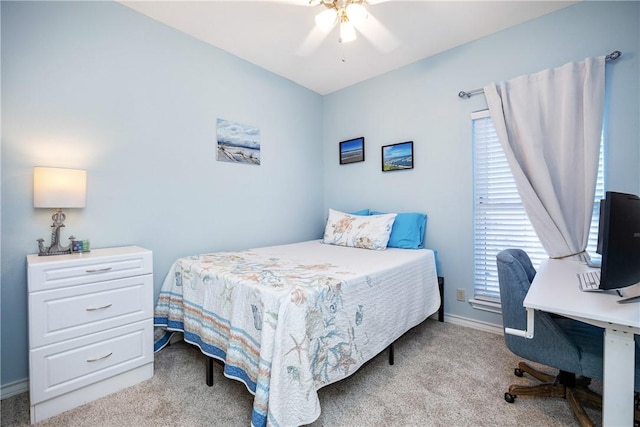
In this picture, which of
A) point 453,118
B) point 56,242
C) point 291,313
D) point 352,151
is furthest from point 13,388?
point 453,118

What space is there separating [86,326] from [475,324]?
9.78ft

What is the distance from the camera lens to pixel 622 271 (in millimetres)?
1137

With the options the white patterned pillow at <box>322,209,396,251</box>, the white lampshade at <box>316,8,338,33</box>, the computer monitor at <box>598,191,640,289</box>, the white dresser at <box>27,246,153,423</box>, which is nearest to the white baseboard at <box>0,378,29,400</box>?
the white dresser at <box>27,246,153,423</box>

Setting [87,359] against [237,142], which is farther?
[237,142]

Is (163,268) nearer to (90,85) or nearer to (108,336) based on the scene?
(108,336)

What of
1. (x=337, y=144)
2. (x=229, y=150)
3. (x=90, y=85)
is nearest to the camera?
(x=90, y=85)

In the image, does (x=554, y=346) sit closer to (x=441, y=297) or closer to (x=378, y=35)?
(x=441, y=297)

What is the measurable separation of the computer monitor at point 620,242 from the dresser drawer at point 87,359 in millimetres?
2436

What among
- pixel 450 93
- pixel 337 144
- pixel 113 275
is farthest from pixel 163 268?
pixel 450 93

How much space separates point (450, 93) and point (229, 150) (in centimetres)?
222

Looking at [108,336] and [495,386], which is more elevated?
[108,336]

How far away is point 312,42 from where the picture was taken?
2539 mm

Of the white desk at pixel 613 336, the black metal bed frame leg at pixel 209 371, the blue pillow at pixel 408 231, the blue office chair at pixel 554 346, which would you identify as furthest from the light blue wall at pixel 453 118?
the black metal bed frame leg at pixel 209 371

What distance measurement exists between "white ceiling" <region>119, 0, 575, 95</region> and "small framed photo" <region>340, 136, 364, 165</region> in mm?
819
